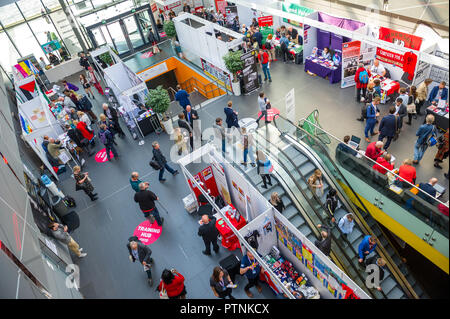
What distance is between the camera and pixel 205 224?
7273mm

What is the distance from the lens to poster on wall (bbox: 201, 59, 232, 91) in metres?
13.4

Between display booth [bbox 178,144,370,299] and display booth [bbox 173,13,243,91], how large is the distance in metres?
5.83

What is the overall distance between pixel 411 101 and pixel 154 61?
12.1 metres

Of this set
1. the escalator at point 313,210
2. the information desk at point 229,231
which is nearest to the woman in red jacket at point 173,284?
the information desk at point 229,231

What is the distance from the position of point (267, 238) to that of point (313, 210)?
127 centimetres

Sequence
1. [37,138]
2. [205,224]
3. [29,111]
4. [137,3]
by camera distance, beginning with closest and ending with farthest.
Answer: [205,224] < [37,138] < [29,111] < [137,3]

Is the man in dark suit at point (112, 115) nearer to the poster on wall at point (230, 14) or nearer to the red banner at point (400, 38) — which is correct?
the poster on wall at point (230, 14)

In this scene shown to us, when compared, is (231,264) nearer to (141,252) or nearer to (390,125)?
(141,252)

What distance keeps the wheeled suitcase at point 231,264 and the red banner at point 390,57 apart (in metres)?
8.83

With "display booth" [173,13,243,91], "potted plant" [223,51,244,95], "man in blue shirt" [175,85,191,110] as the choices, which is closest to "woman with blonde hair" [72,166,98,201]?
"man in blue shirt" [175,85,191,110]

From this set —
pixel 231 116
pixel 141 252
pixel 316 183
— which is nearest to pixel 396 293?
pixel 316 183

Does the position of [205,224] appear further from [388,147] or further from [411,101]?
[411,101]

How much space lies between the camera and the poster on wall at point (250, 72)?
487 inches
